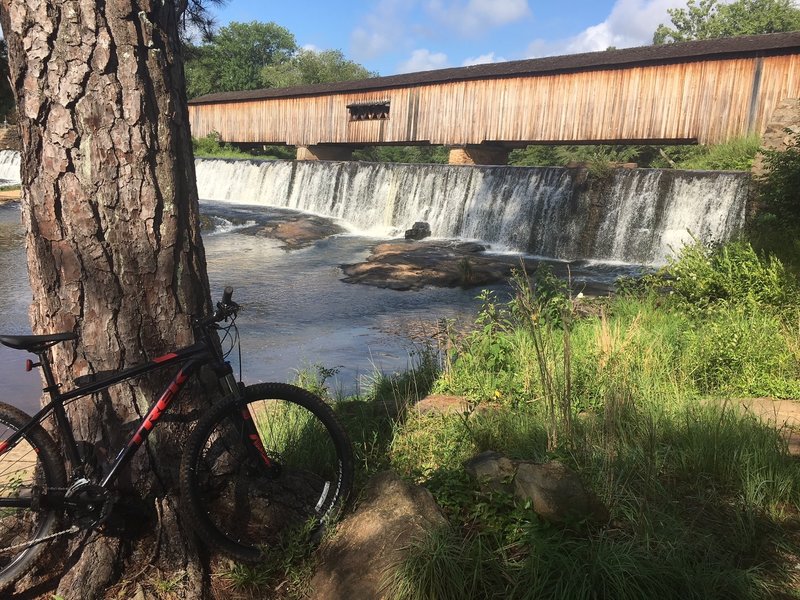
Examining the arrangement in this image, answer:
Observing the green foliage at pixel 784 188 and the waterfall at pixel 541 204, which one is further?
the waterfall at pixel 541 204

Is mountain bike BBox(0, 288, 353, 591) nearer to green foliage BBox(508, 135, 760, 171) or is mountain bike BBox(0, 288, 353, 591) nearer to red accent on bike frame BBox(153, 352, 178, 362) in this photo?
red accent on bike frame BBox(153, 352, 178, 362)

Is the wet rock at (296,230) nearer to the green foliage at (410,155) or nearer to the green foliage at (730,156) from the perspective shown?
the green foliage at (730,156)

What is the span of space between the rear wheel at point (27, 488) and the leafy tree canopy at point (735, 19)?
153ft

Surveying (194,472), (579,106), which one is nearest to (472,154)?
(579,106)

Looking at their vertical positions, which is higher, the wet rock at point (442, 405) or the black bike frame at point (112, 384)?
the black bike frame at point (112, 384)

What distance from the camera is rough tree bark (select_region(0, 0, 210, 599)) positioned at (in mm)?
2318

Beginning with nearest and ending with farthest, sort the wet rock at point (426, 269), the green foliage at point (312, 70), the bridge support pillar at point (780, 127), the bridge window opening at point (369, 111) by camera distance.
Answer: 1. the bridge support pillar at point (780, 127)
2. the wet rock at point (426, 269)
3. the bridge window opening at point (369, 111)
4. the green foliage at point (312, 70)

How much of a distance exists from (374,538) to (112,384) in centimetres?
116

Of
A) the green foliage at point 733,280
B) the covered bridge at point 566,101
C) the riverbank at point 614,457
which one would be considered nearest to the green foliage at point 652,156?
the covered bridge at point 566,101

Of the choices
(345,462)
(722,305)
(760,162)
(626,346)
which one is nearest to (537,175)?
(760,162)

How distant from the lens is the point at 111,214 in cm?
241

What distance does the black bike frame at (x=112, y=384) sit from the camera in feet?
7.93

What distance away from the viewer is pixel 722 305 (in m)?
6.21

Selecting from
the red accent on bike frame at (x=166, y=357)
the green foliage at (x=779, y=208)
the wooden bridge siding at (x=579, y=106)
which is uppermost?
the wooden bridge siding at (x=579, y=106)
